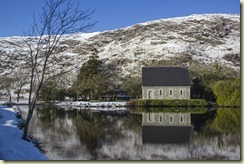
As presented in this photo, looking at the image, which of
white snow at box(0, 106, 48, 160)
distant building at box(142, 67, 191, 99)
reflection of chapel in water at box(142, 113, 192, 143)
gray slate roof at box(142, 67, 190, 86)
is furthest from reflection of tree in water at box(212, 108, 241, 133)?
gray slate roof at box(142, 67, 190, 86)

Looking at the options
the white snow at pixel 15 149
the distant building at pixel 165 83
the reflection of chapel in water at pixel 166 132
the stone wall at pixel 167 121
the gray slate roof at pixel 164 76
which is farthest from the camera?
the gray slate roof at pixel 164 76

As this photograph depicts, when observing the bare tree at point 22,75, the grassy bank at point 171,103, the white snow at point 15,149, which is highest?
the bare tree at point 22,75

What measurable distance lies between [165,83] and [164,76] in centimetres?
75

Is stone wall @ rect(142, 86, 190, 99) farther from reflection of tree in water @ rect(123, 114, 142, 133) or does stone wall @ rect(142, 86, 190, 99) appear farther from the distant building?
reflection of tree in water @ rect(123, 114, 142, 133)

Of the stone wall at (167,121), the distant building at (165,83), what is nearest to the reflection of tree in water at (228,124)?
the stone wall at (167,121)

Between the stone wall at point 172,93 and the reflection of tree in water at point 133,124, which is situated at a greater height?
the stone wall at point 172,93

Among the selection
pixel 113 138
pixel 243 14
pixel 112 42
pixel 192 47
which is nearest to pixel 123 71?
pixel 192 47

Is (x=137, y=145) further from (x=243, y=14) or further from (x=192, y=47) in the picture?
(x=192, y=47)

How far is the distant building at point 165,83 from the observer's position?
32438 millimetres

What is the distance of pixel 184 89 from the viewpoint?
106ft

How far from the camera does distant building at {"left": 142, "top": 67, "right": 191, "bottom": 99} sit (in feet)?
106

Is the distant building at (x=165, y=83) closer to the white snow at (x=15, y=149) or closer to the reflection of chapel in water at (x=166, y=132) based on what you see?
the reflection of chapel in water at (x=166, y=132)

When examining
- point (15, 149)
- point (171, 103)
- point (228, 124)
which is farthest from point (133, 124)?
point (171, 103)

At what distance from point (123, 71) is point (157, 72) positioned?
1644cm
